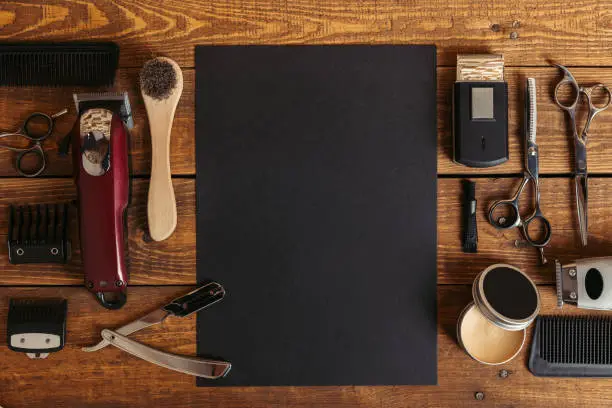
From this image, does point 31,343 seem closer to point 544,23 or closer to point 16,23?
point 16,23

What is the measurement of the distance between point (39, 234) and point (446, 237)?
62 centimetres

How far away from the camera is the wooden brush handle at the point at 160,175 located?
80cm

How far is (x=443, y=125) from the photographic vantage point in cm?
83

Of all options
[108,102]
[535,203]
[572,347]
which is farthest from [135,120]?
[572,347]

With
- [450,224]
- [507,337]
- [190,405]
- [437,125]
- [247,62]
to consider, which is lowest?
[190,405]

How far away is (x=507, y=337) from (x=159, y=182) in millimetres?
570

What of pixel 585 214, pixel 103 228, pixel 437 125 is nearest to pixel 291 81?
pixel 437 125

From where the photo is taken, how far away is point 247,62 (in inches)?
32.6

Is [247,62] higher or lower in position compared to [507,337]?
higher

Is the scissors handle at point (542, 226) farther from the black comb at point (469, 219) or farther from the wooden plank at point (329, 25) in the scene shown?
the wooden plank at point (329, 25)

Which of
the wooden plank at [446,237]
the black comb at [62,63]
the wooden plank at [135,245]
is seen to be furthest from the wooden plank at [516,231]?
the black comb at [62,63]

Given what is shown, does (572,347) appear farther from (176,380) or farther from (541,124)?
(176,380)

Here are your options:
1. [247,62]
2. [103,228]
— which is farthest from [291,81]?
[103,228]

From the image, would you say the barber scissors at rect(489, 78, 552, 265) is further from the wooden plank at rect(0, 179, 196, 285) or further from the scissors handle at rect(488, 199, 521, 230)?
the wooden plank at rect(0, 179, 196, 285)
